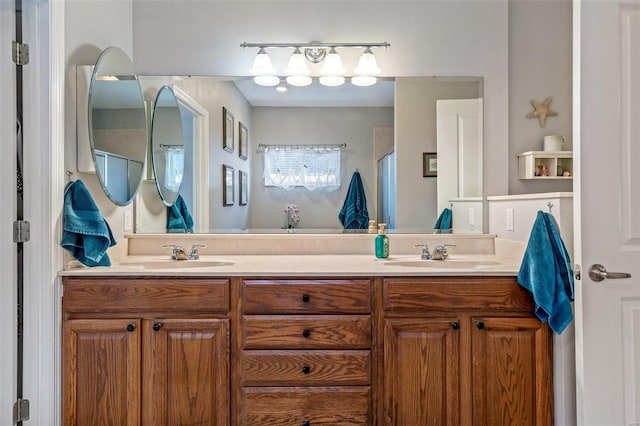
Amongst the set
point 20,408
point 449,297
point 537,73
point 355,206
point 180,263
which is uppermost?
point 537,73

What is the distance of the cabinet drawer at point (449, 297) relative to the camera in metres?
1.74

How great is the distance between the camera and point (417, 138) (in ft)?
7.79

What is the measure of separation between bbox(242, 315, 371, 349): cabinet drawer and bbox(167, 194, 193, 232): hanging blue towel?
0.92 meters

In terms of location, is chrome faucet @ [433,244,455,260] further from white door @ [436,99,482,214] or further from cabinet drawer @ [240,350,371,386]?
cabinet drawer @ [240,350,371,386]

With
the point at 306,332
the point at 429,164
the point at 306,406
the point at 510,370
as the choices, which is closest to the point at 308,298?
the point at 306,332

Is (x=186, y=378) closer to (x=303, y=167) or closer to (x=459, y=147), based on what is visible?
(x=303, y=167)

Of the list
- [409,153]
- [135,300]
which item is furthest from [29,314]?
[409,153]

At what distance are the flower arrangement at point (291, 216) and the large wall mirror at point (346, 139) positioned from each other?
0.10ft

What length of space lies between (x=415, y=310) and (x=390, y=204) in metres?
0.79

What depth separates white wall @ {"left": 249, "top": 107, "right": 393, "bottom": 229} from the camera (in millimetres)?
2387

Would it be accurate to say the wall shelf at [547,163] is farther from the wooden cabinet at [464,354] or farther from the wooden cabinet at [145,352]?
the wooden cabinet at [145,352]

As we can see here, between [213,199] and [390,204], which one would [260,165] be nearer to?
[213,199]

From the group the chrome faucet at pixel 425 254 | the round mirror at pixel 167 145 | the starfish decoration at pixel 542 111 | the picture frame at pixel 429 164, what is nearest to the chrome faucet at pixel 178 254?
the round mirror at pixel 167 145

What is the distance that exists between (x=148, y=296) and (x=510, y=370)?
157cm
